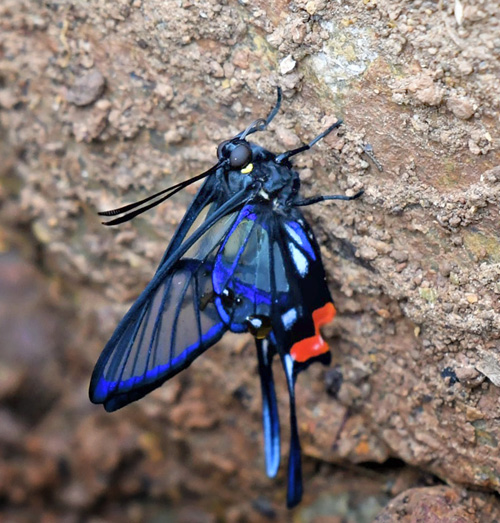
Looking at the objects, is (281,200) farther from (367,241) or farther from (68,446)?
→ (68,446)

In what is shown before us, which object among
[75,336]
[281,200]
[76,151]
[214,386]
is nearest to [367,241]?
[281,200]

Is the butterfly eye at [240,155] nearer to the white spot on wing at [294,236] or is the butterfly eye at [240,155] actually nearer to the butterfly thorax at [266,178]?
the butterfly thorax at [266,178]

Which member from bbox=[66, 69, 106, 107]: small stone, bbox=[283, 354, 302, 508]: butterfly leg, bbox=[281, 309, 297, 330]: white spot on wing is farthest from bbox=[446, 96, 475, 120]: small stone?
bbox=[66, 69, 106, 107]: small stone

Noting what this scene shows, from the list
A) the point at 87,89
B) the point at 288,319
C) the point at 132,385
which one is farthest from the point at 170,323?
the point at 87,89

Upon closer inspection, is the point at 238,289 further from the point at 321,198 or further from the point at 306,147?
the point at 306,147

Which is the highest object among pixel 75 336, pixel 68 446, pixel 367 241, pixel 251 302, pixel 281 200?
pixel 281 200

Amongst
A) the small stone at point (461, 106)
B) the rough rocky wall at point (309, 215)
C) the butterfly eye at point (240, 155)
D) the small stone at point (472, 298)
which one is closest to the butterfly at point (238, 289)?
the butterfly eye at point (240, 155)
